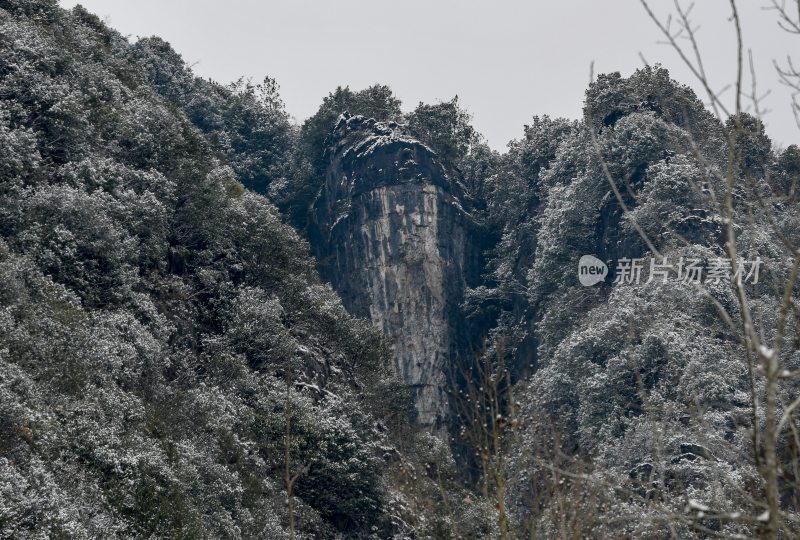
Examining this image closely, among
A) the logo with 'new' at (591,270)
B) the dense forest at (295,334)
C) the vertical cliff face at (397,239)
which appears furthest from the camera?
the vertical cliff face at (397,239)

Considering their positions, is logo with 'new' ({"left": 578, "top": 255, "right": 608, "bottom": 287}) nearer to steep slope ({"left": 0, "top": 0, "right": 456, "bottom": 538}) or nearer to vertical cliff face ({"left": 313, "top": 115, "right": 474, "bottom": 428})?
vertical cliff face ({"left": 313, "top": 115, "right": 474, "bottom": 428})

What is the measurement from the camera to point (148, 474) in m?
16.4

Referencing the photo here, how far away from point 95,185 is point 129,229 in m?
1.31

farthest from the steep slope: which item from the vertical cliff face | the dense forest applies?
the vertical cliff face

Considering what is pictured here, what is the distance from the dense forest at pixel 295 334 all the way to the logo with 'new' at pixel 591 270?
27 centimetres

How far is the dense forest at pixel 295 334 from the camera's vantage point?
51.4 ft

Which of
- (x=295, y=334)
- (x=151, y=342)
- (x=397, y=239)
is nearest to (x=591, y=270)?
(x=397, y=239)

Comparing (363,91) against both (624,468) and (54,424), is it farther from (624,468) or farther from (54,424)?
(54,424)

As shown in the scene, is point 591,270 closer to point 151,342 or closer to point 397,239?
point 397,239

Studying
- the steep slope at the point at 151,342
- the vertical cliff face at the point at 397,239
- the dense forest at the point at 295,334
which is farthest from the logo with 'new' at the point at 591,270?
the steep slope at the point at 151,342

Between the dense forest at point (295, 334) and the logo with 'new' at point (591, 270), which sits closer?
the dense forest at point (295, 334)

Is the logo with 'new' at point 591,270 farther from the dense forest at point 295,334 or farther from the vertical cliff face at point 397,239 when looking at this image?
the vertical cliff face at point 397,239

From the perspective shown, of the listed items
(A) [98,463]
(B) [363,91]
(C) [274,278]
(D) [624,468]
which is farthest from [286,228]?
(B) [363,91]

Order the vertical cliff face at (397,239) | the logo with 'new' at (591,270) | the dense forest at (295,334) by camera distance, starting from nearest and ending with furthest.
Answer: the dense forest at (295,334), the logo with 'new' at (591,270), the vertical cliff face at (397,239)
